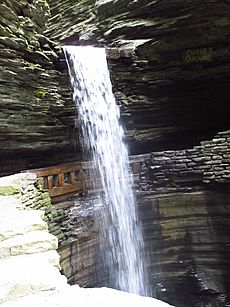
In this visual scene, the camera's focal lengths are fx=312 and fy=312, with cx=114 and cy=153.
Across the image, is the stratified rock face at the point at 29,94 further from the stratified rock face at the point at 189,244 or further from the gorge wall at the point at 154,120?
the stratified rock face at the point at 189,244

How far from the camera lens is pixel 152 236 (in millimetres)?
8078

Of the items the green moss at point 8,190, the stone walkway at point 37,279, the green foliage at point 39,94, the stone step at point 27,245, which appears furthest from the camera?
the green foliage at point 39,94

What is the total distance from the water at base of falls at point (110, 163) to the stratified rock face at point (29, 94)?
0.49 metres

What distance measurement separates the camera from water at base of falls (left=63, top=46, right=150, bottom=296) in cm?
766

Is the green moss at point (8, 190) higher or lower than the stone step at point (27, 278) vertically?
higher

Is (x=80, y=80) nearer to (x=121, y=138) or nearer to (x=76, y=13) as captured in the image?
(x=121, y=138)

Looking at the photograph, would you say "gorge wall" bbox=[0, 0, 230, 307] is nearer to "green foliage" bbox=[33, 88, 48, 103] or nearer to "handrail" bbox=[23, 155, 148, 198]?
"green foliage" bbox=[33, 88, 48, 103]

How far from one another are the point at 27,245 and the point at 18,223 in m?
0.74

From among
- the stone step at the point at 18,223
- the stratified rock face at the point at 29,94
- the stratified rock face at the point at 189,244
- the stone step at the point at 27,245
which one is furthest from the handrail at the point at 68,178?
the stone step at the point at 27,245

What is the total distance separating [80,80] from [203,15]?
4.05m

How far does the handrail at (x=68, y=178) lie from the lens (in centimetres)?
671

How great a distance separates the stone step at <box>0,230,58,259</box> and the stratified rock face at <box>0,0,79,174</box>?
192 inches

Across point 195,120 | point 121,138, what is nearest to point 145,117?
point 121,138

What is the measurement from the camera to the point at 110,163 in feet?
29.4
